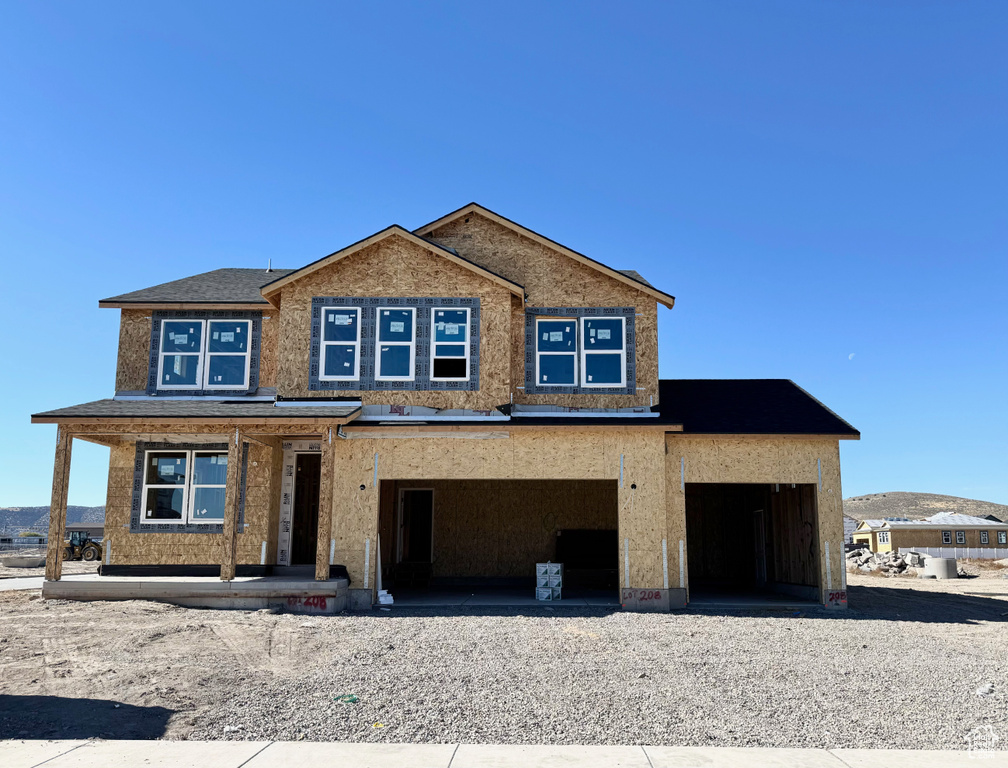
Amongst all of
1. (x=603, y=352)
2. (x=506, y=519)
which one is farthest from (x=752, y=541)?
(x=603, y=352)

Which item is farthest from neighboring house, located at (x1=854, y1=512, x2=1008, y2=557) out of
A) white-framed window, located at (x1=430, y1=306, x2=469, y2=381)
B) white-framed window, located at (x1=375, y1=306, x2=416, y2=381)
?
white-framed window, located at (x1=375, y1=306, x2=416, y2=381)

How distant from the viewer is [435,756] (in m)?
6.22

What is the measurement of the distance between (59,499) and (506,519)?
10.5 m

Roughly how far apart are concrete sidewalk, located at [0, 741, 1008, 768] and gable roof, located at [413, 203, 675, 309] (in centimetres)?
1196

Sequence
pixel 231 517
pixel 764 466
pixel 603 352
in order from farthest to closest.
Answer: pixel 603 352 < pixel 764 466 < pixel 231 517

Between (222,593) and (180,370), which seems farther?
(180,370)

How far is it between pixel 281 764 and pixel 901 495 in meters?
102

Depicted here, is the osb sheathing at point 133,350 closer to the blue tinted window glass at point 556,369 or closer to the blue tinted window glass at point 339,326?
the blue tinted window glass at point 339,326

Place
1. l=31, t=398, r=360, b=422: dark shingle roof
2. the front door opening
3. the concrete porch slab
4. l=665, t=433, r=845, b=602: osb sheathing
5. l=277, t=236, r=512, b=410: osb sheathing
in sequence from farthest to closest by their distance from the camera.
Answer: the front door opening, l=277, t=236, r=512, b=410: osb sheathing, l=665, t=433, r=845, b=602: osb sheathing, l=31, t=398, r=360, b=422: dark shingle roof, the concrete porch slab

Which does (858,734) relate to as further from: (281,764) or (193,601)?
(193,601)

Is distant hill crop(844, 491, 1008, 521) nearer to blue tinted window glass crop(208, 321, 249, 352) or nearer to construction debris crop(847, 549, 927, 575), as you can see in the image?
construction debris crop(847, 549, 927, 575)

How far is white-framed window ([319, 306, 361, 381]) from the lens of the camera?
55.1ft

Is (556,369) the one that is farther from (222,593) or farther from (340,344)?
(222,593)

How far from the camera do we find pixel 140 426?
15.2 meters
